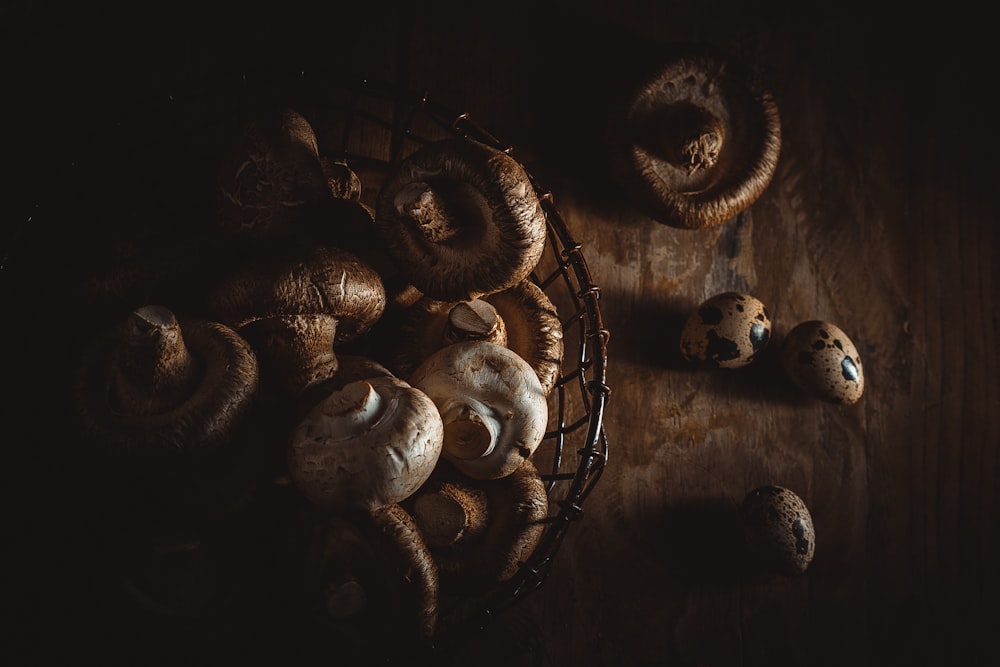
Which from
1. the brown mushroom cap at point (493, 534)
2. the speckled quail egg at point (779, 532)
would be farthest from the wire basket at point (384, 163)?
the speckled quail egg at point (779, 532)

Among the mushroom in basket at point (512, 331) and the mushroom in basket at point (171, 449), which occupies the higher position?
the mushroom in basket at point (512, 331)

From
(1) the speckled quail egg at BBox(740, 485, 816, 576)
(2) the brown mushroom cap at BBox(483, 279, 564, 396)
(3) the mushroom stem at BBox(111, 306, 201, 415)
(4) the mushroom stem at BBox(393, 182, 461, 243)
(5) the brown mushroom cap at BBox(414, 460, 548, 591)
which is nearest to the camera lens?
(3) the mushroom stem at BBox(111, 306, 201, 415)

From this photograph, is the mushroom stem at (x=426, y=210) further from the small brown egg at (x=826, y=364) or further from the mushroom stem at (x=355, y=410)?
the small brown egg at (x=826, y=364)

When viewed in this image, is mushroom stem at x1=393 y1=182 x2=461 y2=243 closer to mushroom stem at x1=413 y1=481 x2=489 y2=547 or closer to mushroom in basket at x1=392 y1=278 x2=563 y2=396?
mushroom in basket at x1=392 y1=278 x2=563 y2=396

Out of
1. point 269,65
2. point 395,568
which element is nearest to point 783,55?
point 269,65

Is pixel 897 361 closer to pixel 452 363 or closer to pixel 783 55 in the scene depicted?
pixel 783 55

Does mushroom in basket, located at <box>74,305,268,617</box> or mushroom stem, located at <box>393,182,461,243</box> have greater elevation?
mushroom stem, located at <box>393,182,461,243</box>

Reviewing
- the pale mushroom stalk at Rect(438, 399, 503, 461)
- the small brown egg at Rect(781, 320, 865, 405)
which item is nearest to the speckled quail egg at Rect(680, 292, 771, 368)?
the small brown egg at Rect(781, 320, 865, 405)

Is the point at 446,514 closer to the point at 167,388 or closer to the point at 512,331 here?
the point at 512,331
